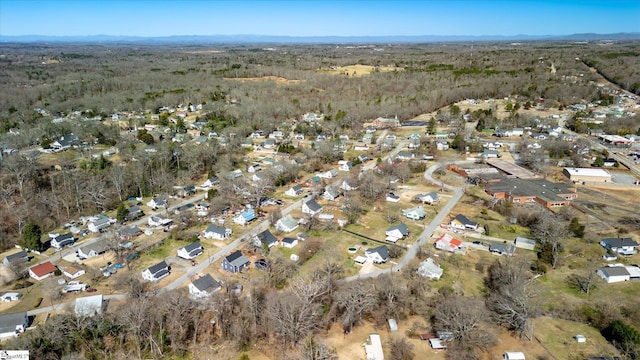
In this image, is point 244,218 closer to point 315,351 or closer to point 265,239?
point 265,239

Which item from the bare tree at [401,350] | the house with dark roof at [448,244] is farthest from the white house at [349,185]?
the bare tree at [401,350]

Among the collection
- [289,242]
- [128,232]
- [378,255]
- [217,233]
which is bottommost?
[289,242]

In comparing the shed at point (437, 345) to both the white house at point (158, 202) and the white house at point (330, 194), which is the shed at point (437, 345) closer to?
the white house at point (330, 194)

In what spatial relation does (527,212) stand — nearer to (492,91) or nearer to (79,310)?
(79,310)

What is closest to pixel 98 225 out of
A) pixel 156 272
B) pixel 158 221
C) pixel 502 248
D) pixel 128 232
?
pixel 128 232

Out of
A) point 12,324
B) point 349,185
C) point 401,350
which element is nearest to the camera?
point 401,350

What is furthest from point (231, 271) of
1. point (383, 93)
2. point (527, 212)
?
point (383, 93)

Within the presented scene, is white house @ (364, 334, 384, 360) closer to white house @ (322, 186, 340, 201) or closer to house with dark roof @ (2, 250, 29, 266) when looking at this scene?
white house @ (322, 186, 340, 201)
